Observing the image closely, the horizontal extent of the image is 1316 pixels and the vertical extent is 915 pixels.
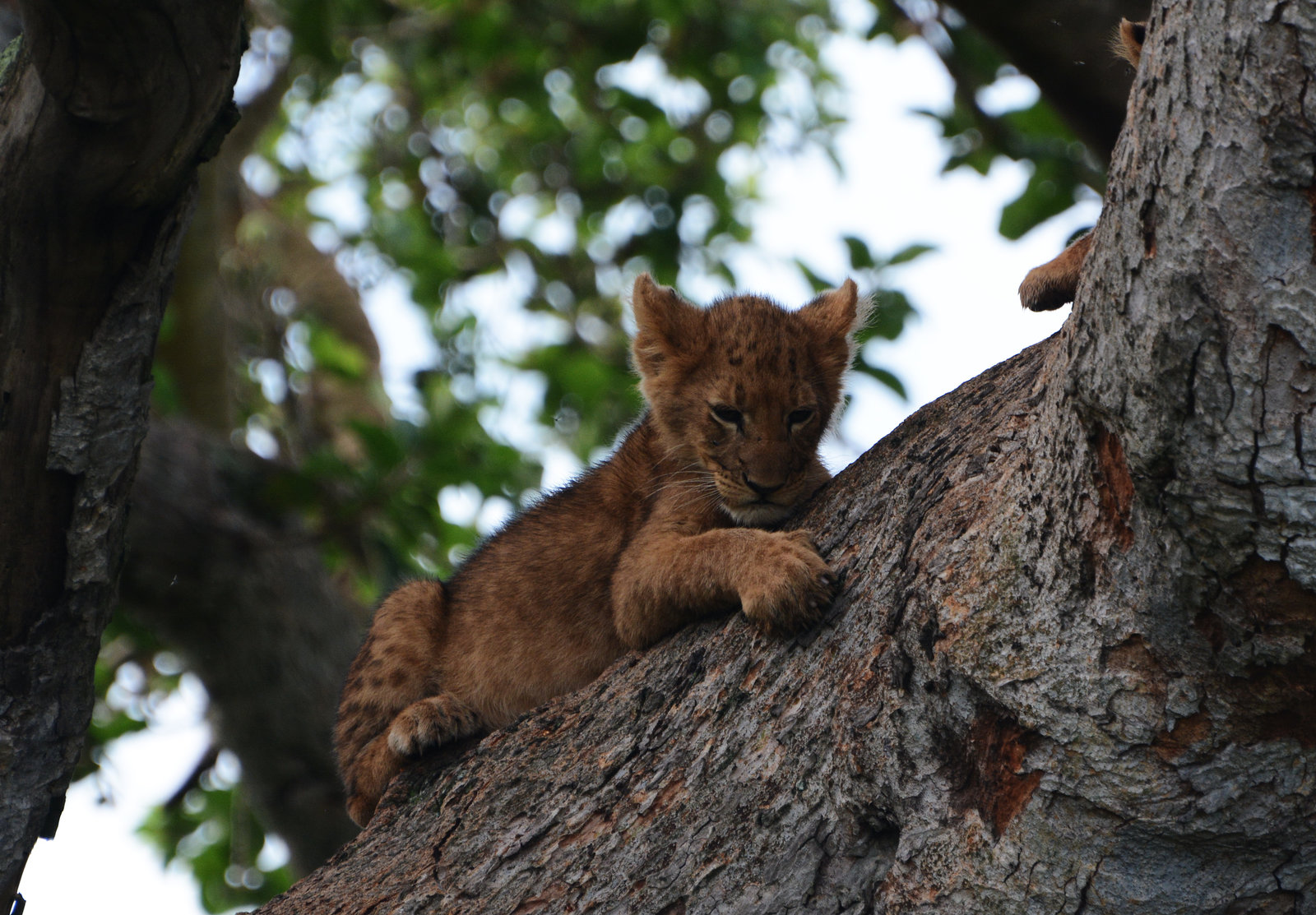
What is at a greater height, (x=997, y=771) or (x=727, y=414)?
(x=727, y=414)

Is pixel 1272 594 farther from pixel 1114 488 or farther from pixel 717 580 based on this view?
pixel 717 580

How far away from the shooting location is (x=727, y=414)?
180 inches

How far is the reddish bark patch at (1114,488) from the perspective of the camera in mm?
2197

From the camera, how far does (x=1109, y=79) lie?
531cm

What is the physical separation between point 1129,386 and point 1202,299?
0.64ft

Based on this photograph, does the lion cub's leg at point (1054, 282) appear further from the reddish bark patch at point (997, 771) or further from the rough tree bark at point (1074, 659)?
the reddish bark patch at point (997, 771)

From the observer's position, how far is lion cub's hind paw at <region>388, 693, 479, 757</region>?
14.4 feet

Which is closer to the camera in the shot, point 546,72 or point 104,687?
point 104,687

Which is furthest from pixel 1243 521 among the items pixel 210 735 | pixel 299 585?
pixel 210 735

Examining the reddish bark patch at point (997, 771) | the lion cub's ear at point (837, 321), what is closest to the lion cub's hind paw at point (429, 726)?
the lion cub's ear at point (837, 321)

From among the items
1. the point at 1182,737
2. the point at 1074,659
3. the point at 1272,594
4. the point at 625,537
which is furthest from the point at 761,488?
the point at 1272,594

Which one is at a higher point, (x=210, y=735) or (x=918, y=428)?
(x=210, y=735)

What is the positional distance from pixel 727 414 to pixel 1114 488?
2410 mm

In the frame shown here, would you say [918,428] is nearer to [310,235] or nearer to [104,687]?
[104,687]
